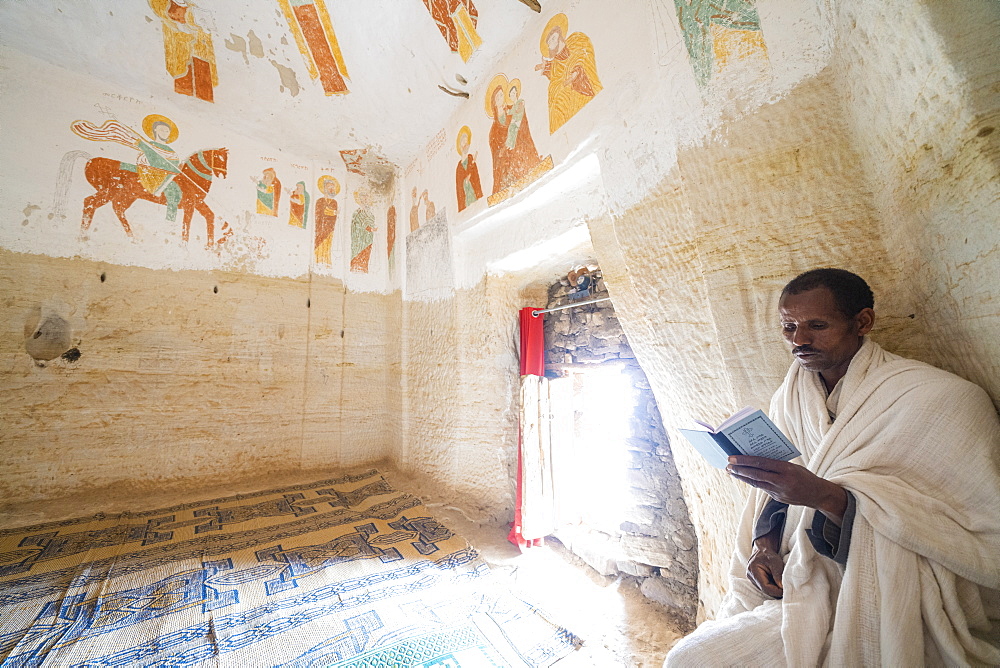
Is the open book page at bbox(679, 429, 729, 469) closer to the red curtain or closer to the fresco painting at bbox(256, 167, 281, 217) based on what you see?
the red curtain

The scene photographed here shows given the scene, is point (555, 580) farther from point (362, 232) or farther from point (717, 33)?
point (362, 232)

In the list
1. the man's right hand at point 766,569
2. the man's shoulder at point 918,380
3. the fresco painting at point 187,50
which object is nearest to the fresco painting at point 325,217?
the fresco painting at point 187,50

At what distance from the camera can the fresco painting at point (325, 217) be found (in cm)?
490

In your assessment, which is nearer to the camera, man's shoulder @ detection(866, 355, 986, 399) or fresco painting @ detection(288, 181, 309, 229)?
man's shoulder @ detection(866, 355, 986, 399)

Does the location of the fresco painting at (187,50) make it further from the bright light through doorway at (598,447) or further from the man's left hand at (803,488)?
the man's left hand at (803,488)

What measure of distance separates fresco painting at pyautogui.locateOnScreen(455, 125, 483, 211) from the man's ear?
3001 mm

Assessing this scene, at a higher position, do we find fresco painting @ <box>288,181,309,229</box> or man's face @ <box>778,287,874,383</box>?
fresco painting @ <box>288,181,309,229</box>

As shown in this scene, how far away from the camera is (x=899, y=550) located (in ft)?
2.84

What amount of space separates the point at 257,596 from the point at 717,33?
13.2 feet

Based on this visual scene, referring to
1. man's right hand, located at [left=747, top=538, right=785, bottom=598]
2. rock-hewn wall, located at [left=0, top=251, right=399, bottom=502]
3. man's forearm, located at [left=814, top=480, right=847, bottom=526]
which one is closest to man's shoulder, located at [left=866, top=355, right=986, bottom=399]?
man's forearm, located at [left=814, top=480, right=847, bottom=526]

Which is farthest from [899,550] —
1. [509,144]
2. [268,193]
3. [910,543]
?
[268,193]

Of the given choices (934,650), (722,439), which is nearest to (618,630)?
(934,650)

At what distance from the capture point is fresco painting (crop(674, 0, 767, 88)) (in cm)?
159

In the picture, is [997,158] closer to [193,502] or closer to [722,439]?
[722,439]
